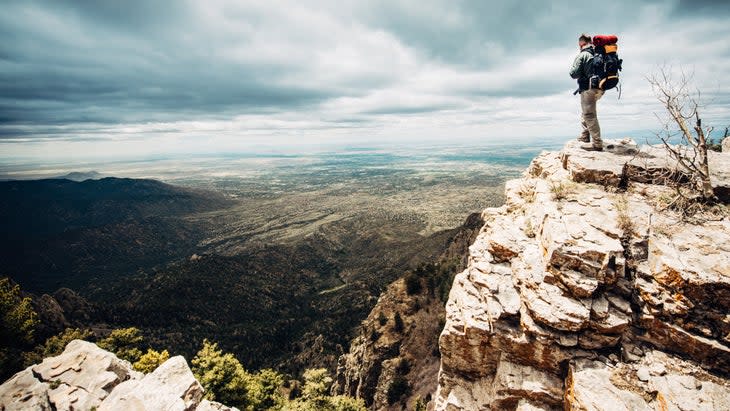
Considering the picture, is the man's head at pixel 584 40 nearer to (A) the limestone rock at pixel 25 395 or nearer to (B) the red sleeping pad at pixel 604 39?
(B) the red sleeping pad at pixel 604 39

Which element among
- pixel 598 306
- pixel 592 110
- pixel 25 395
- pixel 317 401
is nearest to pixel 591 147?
pixel 592 110

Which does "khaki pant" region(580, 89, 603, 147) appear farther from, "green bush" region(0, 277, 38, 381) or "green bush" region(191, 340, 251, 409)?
"green bush" region(0, 277, 38, 381)

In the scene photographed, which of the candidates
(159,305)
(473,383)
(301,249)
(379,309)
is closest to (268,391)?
(379,309)

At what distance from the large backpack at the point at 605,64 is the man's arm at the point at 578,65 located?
0.37 meters

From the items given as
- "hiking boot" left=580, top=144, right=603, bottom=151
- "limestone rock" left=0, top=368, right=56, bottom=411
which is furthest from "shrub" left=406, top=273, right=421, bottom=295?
"limestone rock" left=0, top=368, right=56, bottom=411

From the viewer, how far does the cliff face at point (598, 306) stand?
8.86 meters

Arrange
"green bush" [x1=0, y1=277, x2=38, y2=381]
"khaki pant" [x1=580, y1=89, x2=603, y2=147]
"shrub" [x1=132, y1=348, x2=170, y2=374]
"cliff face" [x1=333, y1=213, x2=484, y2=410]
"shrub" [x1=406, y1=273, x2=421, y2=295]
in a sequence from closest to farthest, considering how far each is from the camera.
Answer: "khaki pant" [x1=580, y1=89, x2=603, y2=147] → "shrub" [x1=132, y1=348, x2=170, y2=374] → "green bush" [x1=0, y1=277, x2=38, y2=381] → "cliff face" [x1=333, y1=213, x2=484, y2=410] → "shrub" [x1=406, y1=273, x2=421, y2=295]

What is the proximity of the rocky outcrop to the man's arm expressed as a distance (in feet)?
82.8

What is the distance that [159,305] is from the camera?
88125mm

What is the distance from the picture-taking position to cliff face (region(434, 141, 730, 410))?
8.86 m

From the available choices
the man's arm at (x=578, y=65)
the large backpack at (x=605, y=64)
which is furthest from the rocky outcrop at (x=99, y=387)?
the large backpack at (x=605, y=64)

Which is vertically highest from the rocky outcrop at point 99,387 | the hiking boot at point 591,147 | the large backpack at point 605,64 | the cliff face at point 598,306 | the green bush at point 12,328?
the large backpack at point 605,64

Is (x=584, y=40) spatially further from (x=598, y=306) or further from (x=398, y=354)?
(x=398, y=354)

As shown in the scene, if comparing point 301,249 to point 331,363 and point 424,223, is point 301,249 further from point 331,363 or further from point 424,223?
point 331,363
